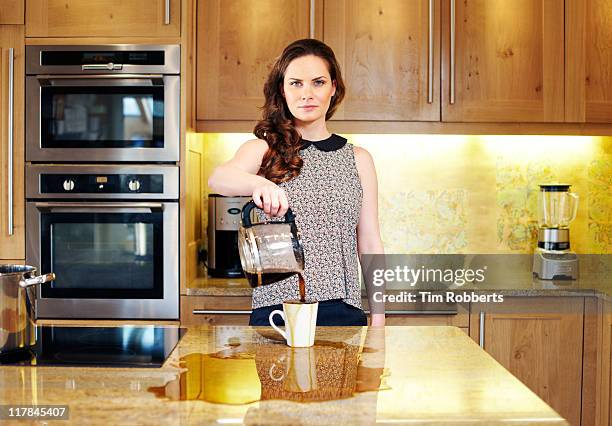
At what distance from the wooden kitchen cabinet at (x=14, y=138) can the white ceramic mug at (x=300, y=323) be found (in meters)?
1.77

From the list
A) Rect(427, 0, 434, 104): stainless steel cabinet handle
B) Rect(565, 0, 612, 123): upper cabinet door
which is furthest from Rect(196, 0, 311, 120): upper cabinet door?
Rect(565, 0, 612, 123): upper cabinet door

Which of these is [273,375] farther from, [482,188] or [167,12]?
[482,188]

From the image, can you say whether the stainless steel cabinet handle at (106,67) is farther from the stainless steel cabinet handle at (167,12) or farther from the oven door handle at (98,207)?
the oven door handle at (98,207)

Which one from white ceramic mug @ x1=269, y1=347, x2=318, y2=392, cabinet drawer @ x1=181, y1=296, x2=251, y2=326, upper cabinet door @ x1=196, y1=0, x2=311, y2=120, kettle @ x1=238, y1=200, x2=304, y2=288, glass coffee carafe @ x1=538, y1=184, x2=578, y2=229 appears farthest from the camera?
glass coffee carafe @ x1=538, y1=184, x2=578, y2=229

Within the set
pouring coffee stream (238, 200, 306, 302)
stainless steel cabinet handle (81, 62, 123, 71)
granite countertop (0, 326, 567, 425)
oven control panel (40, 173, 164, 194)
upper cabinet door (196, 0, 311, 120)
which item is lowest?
granite countertop (0, 326, 567, 425)

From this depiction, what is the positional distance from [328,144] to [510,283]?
129 cm

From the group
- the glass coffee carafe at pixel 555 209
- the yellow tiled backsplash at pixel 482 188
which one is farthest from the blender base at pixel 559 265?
the yellow tiled backsplash at pixel 482 188

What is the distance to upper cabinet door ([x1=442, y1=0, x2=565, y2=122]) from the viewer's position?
308cm

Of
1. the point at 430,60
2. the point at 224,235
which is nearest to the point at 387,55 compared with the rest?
the point at 430,60

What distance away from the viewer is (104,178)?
2.91 metres

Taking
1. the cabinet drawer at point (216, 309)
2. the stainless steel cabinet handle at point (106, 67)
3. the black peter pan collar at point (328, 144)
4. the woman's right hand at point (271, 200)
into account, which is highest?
the stainless steel cabinet handle at point (106, 67)

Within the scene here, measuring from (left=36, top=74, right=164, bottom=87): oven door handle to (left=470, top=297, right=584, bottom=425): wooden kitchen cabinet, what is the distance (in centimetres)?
152

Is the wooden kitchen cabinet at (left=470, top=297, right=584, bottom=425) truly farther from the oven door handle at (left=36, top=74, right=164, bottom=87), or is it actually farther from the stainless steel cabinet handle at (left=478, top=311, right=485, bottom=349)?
the oven door handle at (left=36, top=74, right=164, bottom=87)

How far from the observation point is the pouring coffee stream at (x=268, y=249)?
149cm
